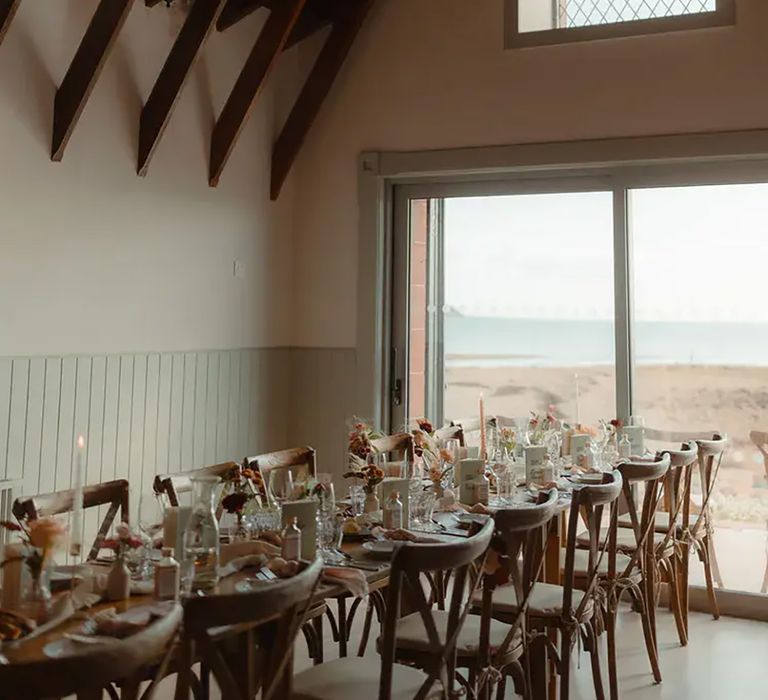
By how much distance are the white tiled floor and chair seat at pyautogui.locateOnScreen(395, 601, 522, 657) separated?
2.83ft

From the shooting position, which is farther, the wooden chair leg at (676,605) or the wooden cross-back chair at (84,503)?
the wooden chair leg at (676,605)

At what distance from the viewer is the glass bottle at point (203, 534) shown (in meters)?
2.24

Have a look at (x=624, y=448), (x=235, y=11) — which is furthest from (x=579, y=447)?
(x=235, y=11)

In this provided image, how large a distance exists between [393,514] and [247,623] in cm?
122

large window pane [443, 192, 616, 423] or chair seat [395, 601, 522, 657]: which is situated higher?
large window pane [443, 192, 616, 423]

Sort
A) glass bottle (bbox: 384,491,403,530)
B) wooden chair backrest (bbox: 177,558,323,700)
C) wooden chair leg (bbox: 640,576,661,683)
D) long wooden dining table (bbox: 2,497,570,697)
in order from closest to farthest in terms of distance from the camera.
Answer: wooden chair backrest (bbox: 177,558,323,700), long wooden dining table (bbox: 2,497,570,697), glass bottle (bbox: 384,491,403,530), wooden chair leg (bbox: 640,576,661,683)

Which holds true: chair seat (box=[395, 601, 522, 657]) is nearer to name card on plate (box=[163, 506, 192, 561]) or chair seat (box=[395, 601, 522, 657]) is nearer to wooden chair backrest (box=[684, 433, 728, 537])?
name card on plate (box=[163, 506, 192, 561])

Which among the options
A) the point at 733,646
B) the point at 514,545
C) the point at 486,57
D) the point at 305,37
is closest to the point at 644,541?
the point at 733,646

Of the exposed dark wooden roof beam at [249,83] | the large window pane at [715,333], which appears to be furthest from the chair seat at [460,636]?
the exposed dark wooden roof beam at [249,83]

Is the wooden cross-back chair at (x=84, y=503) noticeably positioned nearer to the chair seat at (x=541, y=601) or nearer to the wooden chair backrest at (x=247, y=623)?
the wooden chair backrest at (x=247, y=623)

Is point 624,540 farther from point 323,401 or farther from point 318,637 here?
point 323,401

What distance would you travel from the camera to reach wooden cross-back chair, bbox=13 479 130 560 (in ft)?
8.07

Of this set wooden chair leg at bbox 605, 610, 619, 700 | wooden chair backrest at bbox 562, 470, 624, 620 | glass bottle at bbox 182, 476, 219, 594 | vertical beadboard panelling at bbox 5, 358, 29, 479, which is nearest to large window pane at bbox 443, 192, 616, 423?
wooden chair leg at bbox 605, 610, 619, 700

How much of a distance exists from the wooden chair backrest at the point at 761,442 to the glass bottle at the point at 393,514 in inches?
99.6
